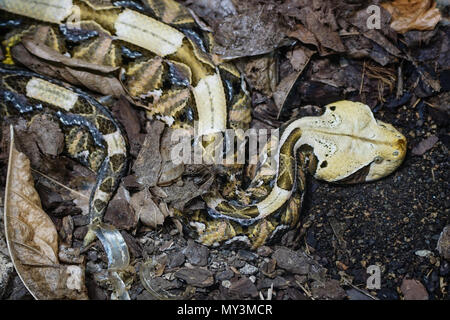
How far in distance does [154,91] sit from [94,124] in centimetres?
79

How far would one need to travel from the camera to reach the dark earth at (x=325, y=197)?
3789 mm

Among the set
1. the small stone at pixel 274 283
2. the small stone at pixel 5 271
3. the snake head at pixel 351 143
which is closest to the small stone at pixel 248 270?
the small stone at pixel 274 283

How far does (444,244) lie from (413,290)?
510mm

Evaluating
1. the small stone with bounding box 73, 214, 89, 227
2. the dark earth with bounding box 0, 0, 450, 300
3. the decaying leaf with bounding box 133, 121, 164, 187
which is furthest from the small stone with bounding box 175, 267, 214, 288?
the small stone with bounding box 73, 214, 89, 227

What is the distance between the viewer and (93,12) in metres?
4.52

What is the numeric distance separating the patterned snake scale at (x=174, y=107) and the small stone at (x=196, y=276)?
572 mm

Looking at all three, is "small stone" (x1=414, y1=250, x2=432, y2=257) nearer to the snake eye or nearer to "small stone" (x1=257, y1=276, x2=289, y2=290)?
the snake eye

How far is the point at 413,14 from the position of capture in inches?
178

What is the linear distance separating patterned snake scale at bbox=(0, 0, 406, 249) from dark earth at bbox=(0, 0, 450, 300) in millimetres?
208

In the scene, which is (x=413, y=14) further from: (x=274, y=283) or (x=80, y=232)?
(x=80, y=232)

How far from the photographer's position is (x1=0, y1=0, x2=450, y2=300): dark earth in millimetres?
3789

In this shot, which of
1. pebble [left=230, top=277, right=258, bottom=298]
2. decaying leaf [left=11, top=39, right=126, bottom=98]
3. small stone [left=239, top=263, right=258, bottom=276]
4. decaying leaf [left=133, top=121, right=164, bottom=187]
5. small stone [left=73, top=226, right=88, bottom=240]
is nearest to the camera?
pebble [left=230, top=277, right=258, bottom=298]

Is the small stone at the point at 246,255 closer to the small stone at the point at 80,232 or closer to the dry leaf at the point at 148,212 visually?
the dry leaf at the point at 148,212
